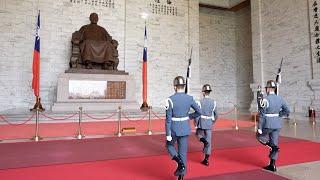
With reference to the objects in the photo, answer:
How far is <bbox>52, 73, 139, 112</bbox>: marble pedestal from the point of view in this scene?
8570 millimetres

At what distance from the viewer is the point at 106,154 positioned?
4.00 m

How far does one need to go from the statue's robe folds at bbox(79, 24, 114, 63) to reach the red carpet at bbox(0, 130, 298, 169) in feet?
14.8

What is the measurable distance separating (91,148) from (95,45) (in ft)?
18.1

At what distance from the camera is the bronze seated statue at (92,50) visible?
29.9ft

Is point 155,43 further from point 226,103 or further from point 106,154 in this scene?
point 106,154

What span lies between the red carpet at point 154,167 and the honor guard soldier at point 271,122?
1.00 ft

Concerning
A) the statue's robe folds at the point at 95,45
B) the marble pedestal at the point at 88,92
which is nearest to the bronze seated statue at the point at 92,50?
the statue's robe folds at the point at 95,45

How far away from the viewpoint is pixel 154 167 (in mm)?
3326

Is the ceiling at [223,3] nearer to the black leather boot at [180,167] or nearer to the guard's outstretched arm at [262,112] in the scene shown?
the guard's outstretched arm at [262,112]

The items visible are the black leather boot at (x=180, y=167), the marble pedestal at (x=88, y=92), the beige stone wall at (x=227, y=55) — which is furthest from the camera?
the beige stone wall at (x=227, y=55)

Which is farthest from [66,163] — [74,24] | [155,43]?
[155,43]

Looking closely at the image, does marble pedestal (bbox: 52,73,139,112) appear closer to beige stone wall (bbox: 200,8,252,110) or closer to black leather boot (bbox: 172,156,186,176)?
black leather boot (bbox: 172,156,186,176)

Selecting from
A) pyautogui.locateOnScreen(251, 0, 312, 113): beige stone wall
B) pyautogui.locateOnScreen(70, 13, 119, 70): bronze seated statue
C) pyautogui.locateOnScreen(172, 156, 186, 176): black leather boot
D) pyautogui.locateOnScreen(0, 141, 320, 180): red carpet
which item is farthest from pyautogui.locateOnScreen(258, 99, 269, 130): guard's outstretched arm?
pyautogui.locateOnScreen(251, 0, 312, 113): beige stone wall

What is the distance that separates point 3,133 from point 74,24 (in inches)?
238
